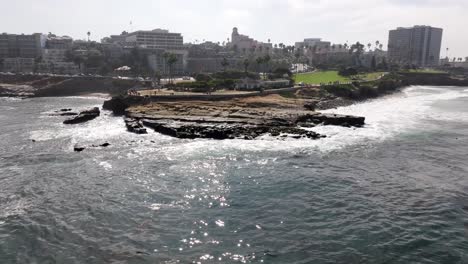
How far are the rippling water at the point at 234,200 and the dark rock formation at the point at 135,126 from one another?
11.1 feet

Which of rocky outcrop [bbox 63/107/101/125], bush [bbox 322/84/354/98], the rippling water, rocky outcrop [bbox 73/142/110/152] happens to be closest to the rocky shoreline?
the rippling water

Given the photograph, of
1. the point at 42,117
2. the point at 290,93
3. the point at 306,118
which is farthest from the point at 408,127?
the point at 42,117

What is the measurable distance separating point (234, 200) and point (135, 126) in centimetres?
3977

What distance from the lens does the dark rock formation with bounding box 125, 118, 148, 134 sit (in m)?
71.2

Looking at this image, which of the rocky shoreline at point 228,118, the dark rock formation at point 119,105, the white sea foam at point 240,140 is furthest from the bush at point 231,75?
the white sea foam at point 240,140

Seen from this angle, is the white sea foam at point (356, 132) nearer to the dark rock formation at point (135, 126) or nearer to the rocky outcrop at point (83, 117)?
the dark rock formation at point (135, 126)

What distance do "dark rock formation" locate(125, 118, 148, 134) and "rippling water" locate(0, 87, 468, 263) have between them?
3398mm

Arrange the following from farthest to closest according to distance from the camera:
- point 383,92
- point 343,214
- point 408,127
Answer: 1. point 383,92
2. point 408,127
3. point 343,214

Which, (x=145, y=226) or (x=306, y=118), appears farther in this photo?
(x=306, y=118)

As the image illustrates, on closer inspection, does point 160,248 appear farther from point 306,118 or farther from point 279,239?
point 306,118

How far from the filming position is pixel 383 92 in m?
153

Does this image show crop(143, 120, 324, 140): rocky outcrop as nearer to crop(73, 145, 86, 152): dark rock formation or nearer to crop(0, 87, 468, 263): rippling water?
crop(0, 87, 468, 263): rippling water

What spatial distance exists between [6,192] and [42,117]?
2225 inches

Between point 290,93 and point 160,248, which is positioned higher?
point 290,93
